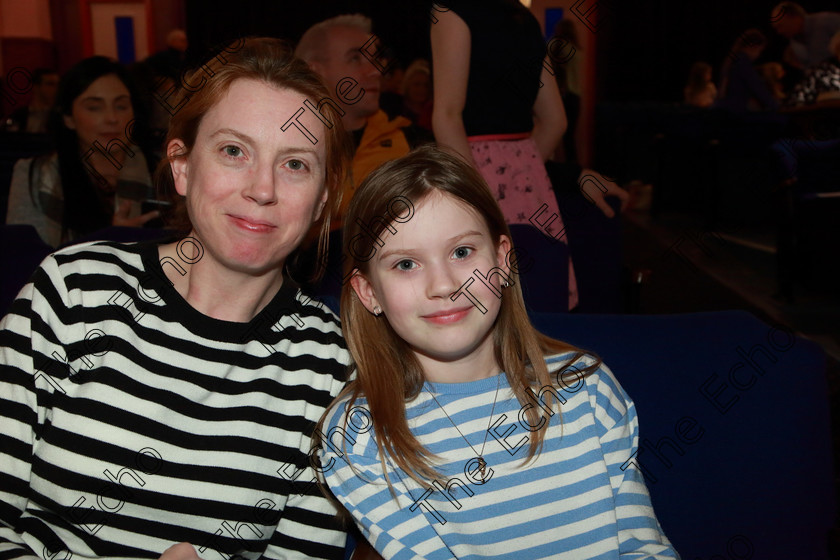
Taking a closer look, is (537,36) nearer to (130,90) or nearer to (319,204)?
(319,204)

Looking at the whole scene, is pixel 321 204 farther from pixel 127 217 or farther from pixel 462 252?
pixel 127 217

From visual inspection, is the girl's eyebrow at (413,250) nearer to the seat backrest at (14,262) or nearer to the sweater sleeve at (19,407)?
the sweater sleeve at (19,407)

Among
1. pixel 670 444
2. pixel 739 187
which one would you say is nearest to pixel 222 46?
pixel 670 444

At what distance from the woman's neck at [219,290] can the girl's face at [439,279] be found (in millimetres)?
230

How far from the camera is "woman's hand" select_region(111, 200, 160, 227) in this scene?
2578mm

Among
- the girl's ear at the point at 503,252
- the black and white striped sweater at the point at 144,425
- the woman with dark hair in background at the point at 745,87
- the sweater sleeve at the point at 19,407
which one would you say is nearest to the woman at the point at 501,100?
the girl's ear at the point at 503,252

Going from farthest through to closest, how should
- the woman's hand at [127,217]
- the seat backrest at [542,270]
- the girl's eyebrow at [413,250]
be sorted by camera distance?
the woman's hand at [127,217]
the seat backrest at [542,270]
the girl's eyebrow at [413,250]

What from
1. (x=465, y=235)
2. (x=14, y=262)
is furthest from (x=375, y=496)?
(x=14, y=262)

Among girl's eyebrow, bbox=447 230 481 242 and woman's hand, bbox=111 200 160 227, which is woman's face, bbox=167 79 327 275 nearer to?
girl's eyebrow, bbox=447 230 481 242

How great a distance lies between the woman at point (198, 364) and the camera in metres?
1.17

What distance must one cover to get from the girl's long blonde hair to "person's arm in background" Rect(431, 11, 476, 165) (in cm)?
73

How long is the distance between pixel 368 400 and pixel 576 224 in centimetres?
159

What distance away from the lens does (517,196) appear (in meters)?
2.27

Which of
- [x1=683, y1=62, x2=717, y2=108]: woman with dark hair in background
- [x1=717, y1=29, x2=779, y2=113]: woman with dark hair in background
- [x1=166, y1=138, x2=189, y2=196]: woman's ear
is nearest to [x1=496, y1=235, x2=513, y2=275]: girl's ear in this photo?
[x1=166, y1=138, x2=189, y2=196]: woman's ear
